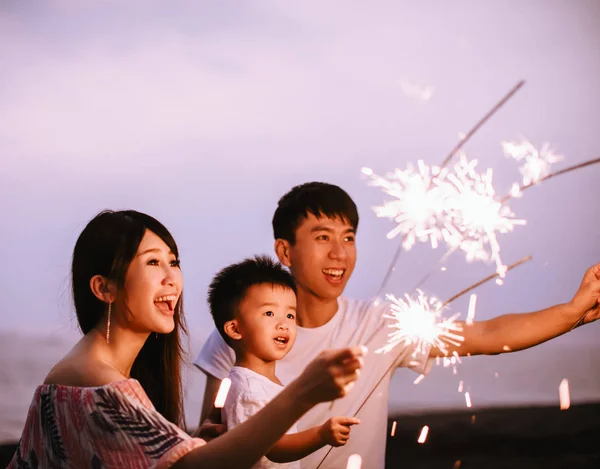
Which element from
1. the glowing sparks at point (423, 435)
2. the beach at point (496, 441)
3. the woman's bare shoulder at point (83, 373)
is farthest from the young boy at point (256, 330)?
the glowing sparks at point (423, 435)

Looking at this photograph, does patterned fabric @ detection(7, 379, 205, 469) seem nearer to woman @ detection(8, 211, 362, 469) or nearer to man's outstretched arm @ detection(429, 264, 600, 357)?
woman @ detection(8, 211, 362, 469)

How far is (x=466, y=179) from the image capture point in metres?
2.00

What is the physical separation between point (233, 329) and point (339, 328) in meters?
0.41

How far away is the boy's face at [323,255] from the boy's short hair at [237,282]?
156 mm

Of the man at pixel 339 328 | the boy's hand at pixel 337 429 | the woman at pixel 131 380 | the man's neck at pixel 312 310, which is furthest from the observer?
the man's neck at pixel 312 310

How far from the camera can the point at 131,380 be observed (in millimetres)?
1510

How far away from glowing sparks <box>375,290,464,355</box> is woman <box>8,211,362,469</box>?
0.56 metres

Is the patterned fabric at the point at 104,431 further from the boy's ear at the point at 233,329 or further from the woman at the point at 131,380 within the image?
the boy's ear at the point at 233,329

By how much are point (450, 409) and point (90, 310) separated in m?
2.75

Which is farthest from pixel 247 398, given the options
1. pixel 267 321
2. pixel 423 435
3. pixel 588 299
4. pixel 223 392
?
pixel 423 435

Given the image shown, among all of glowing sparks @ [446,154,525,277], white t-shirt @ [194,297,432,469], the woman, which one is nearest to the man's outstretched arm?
white t-shirt @ [194,297,432,469]

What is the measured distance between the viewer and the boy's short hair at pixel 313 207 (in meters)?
2.27

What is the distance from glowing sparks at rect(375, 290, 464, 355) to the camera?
196 cm

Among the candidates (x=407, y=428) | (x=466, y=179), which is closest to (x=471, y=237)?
(x=466, y=179)
